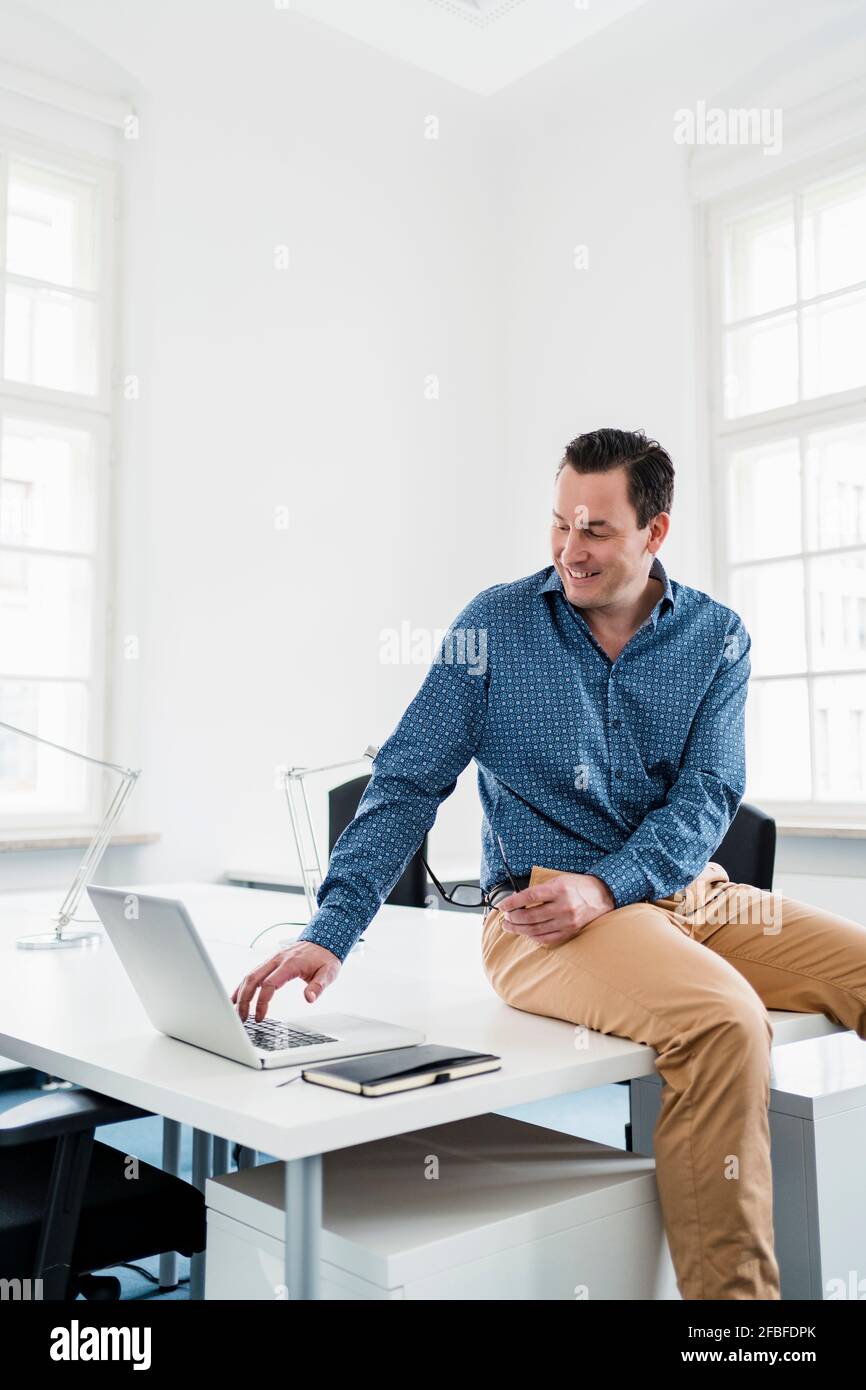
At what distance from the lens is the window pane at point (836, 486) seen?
4.16 meters

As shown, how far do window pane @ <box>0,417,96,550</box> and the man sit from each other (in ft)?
9.30

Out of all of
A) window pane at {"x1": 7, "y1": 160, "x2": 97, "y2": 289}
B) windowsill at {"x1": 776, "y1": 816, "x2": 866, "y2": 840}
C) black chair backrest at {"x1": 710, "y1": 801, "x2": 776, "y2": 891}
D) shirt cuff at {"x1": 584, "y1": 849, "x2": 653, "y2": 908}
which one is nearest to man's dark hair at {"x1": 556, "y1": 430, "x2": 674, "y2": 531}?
shirt cuff at {"x1": 584, "y1": 849, "x2": 653, "y2": 908}

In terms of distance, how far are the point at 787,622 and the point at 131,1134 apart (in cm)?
286

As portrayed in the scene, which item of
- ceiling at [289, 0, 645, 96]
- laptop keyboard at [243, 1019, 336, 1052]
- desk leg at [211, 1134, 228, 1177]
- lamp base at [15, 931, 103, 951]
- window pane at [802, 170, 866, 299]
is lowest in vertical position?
desk leg at [211, 1134, 228, 1177]

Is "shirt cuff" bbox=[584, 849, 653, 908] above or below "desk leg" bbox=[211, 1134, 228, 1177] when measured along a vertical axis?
above

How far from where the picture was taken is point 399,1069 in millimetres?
1144

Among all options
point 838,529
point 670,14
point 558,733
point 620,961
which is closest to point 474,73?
point 670,14

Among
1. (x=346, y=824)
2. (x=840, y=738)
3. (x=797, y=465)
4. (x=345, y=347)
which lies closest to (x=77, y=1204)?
(x=346, y=824)

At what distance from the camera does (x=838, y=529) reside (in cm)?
421

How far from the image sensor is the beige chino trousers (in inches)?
47.4

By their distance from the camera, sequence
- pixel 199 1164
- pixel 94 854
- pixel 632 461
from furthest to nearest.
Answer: pixel 94 854 → pixel 199 1164 → pixel 632 461

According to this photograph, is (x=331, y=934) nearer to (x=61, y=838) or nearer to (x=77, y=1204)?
(x=77, y=1204)

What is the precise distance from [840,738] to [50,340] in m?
3.19

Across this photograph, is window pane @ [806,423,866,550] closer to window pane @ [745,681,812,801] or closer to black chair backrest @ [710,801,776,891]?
window pane @ [745,681,812,801]
